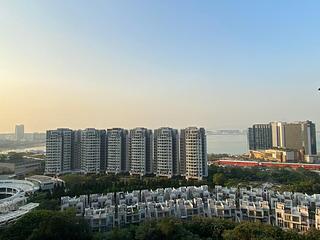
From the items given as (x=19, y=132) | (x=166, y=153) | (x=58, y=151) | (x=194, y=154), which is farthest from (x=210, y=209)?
(x=19, y=132)

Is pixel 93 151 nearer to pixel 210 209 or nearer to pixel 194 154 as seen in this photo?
pixel 194 154

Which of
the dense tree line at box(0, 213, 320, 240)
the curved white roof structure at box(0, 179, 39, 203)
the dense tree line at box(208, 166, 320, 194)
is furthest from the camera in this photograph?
the dense tree line at box(208, 166, 320, 194)

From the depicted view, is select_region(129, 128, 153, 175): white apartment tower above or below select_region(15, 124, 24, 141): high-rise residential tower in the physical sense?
below

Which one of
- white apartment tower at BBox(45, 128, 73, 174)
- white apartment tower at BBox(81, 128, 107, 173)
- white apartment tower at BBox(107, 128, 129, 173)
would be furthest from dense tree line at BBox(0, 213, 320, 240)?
white apartment tower at BBox(45, 128, 73, 174)

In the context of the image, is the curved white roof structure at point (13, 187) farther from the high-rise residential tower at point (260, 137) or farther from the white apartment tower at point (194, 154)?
the high-rise residential tower at point (260, 137)

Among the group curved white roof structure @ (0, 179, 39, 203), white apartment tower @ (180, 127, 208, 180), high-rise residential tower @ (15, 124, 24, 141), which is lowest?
curved white roof structure @ (0, 179, 39, 203)

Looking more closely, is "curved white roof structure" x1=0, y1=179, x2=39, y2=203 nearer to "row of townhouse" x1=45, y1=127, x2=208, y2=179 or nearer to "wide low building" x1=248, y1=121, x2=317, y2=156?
"row of townhouse" x1=45, y1=127, x2=208, y2=179

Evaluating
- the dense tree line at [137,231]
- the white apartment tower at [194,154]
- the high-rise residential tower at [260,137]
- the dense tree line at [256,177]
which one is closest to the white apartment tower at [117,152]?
the white apartment tower at [194,154]
